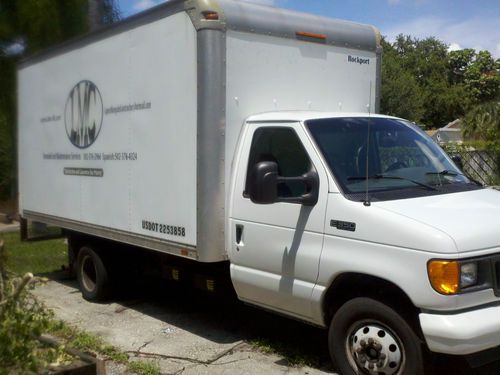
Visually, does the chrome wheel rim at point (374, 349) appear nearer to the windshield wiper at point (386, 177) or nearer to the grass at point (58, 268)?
the windshield wiper at point (386, 177)

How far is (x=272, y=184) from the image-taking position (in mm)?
4707

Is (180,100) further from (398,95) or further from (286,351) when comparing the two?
(398,95)

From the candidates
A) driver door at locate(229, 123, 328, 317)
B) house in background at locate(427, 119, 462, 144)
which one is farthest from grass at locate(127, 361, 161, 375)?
house in background at locate(427, 119, 462, 144)

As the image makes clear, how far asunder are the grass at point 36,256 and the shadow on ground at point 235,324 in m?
1.46

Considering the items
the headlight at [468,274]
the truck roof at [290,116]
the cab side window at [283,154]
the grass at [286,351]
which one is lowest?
the grass at [286,351]

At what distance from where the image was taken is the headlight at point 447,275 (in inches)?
156

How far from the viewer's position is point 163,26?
5.96 meters

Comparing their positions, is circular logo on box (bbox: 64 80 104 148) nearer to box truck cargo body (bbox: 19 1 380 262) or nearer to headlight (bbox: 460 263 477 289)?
box truck cargo body (bbox: 19 1 380 262)

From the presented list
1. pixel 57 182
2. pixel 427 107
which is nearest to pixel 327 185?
pixel 57 182

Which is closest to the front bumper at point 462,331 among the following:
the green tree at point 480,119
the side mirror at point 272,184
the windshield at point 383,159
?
the windshield at point 383,159

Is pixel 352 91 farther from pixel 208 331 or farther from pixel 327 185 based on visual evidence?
pixel 208 331

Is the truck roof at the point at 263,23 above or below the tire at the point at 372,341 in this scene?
above

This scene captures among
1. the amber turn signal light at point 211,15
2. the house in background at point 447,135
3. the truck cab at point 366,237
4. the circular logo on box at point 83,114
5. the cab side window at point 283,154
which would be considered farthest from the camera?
the house in background at point 447,135

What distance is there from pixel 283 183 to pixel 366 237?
97 centimetres
